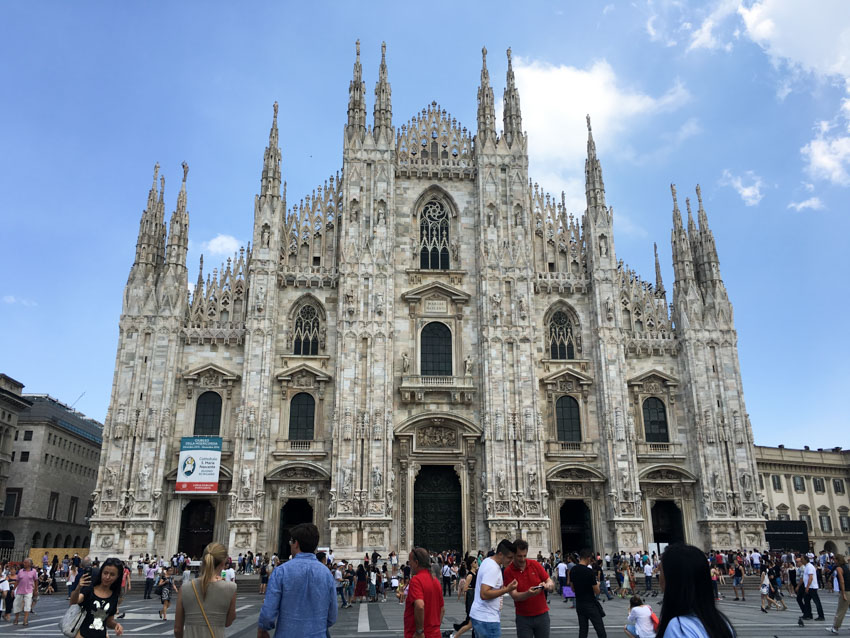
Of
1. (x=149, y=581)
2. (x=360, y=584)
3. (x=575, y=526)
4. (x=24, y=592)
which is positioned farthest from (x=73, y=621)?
(x=575, y=526)

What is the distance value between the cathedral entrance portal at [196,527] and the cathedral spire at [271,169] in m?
15.5

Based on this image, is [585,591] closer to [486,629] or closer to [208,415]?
[486,629]

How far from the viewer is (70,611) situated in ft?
21.5

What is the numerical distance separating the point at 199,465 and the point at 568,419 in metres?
17.6

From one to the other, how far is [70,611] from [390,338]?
91.0 feet

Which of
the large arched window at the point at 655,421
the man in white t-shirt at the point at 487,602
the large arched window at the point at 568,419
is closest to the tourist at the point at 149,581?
the large arched window at the point at 568,419

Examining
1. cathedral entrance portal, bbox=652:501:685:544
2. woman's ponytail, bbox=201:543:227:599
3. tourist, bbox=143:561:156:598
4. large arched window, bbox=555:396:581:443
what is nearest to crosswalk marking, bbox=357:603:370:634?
tourist, bbox=143:561:156:598

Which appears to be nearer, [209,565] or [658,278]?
[209,565]

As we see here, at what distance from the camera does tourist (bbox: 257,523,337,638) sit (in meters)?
5.55

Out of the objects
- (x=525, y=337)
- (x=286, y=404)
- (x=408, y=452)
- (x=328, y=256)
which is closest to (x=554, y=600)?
(x=408, y=452)

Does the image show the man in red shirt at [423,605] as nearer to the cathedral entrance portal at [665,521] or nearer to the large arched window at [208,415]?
the large arched window at [208,415]

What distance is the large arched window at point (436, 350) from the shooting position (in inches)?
1375

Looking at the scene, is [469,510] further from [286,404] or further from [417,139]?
[417,139]

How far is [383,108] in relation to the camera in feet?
124
